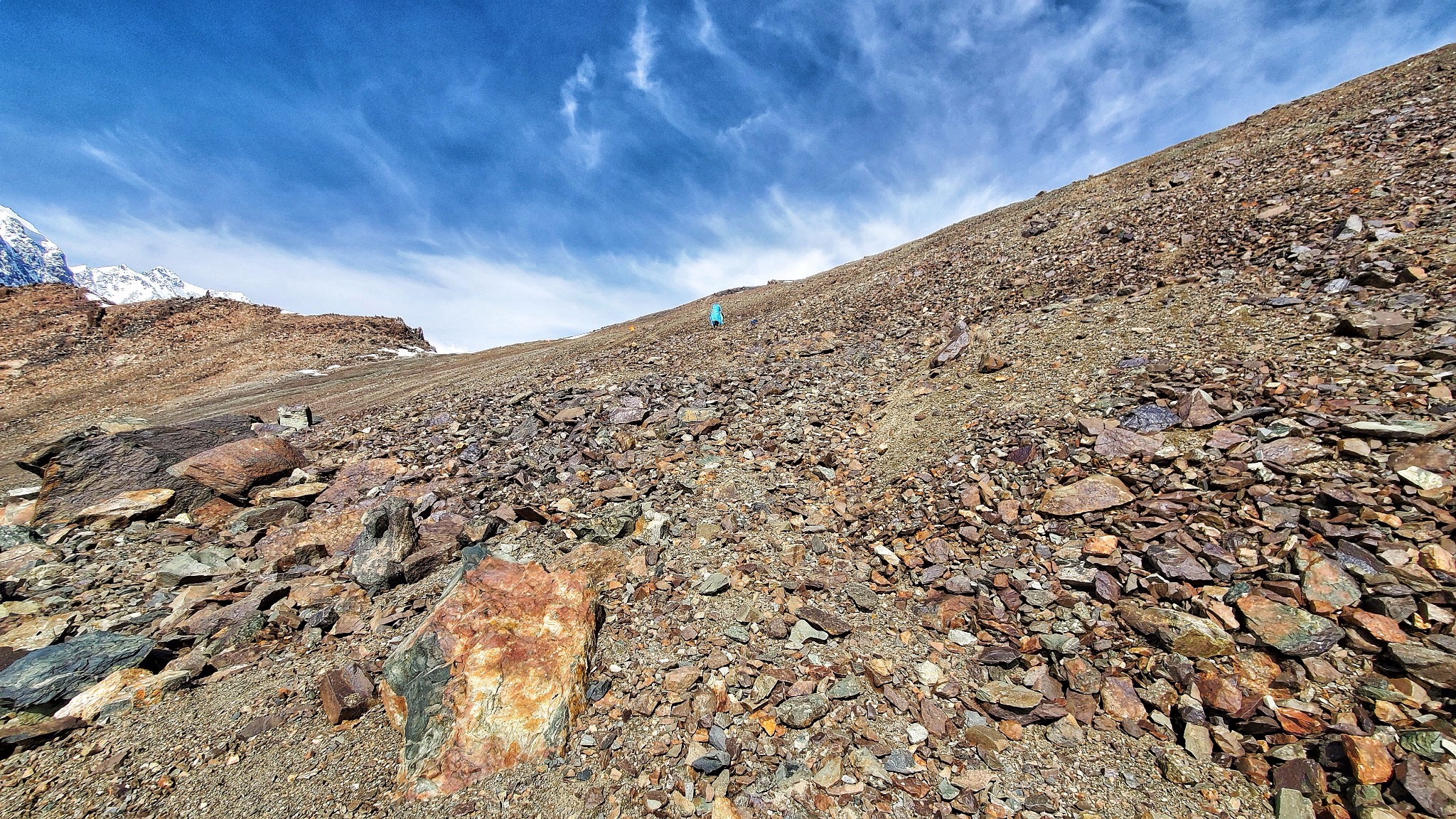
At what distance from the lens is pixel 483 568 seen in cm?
550

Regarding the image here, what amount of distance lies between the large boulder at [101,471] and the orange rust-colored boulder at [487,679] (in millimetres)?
6782

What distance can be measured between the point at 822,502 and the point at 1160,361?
5850 millimetres

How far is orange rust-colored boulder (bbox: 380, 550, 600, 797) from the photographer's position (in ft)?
13.7

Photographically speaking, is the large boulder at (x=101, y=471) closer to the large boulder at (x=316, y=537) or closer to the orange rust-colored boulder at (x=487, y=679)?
the large boulder at (x=316, y=537)

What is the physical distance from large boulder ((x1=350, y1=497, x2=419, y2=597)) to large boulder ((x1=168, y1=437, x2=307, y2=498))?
3.32 metres

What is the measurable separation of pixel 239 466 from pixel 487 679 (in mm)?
7855

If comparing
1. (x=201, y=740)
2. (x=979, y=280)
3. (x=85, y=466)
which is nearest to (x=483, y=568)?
(x=201, y=740)

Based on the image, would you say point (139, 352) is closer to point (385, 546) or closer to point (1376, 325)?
point (385, 546)

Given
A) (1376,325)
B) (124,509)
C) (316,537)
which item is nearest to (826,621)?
(316,537)

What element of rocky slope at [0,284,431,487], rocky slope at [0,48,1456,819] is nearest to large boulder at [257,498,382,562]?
rocky slope at [0,48,1456,819]

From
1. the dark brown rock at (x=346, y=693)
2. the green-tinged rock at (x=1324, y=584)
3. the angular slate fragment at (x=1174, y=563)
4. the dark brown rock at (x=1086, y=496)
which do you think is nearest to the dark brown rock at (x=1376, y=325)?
the dark brown rock at (x=1086, y=496)

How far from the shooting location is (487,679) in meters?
4.54

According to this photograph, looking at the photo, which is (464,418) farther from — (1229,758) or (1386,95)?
(1386,95)

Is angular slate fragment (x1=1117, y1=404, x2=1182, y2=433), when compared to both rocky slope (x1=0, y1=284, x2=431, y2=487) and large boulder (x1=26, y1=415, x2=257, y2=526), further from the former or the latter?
rocky slope (x1=0, y1=284, x2=431, y2=487)
